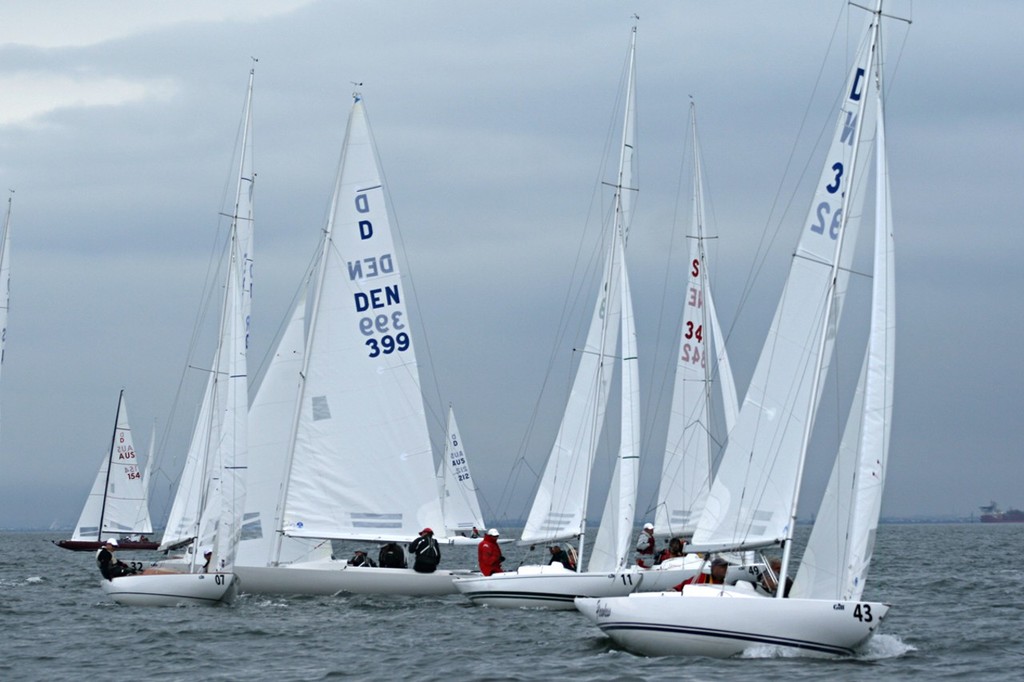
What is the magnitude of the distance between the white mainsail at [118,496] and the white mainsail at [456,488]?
18.8 m

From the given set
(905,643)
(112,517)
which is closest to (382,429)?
(905,643)

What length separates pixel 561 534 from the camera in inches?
1310

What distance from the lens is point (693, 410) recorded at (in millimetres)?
37438

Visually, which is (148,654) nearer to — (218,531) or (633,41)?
(218,531)

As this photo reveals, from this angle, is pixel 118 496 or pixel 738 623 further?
pixel 118 496

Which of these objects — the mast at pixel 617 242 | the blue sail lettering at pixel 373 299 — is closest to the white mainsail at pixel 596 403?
the mast at pixel 617 242

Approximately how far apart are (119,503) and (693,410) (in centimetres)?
4213

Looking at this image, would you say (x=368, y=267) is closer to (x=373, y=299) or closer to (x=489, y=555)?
(x=373, y=299)

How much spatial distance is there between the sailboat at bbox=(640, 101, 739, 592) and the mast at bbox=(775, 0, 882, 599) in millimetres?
14316

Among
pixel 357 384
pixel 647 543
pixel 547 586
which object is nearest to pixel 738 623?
pixel 547 586

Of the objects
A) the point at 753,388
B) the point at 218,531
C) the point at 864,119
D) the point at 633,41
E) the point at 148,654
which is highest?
the point at 633,41

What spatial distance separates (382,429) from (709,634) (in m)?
13.2

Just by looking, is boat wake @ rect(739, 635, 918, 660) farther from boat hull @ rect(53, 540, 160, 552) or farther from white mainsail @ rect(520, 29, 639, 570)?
boat hull @ rect(53, 540, 160, 552)

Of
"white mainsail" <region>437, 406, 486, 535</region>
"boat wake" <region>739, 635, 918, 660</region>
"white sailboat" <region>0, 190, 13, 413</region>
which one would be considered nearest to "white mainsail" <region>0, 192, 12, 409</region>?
"white sailboat" <region>0, 190, 13, 413</region>
